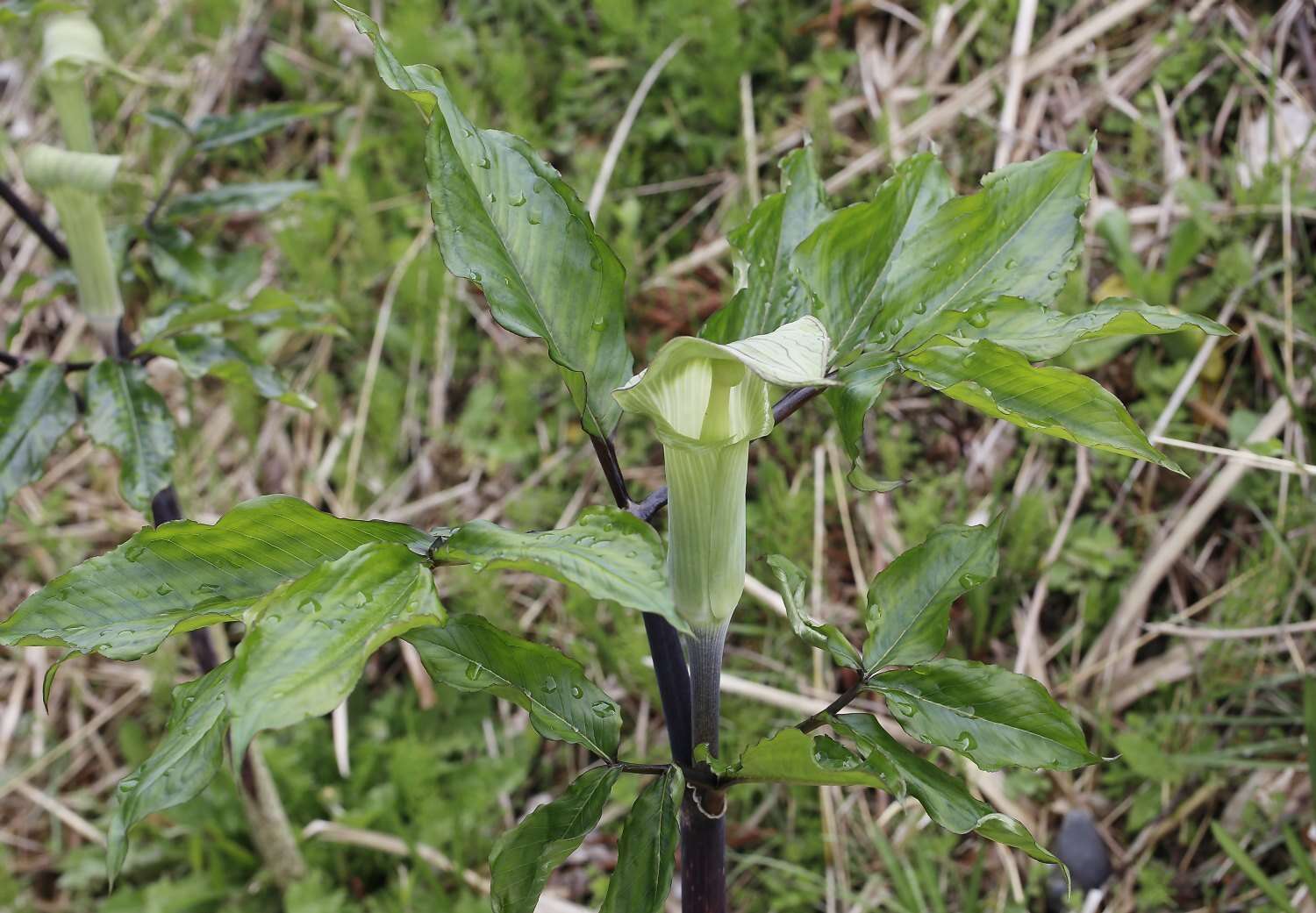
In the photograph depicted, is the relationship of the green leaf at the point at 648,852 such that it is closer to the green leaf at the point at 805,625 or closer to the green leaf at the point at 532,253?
the green leaf at the point at 805,625

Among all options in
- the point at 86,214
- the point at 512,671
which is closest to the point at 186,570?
the point at 512,671

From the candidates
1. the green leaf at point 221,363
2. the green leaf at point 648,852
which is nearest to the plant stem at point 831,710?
the green leaf at point 648,852

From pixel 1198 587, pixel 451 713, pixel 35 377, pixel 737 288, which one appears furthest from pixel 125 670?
pixel 1198 587

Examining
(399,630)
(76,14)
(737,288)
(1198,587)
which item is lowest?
(1198,587)

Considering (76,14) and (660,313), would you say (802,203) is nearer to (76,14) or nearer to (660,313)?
(76,14)

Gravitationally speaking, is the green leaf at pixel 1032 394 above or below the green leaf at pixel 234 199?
below

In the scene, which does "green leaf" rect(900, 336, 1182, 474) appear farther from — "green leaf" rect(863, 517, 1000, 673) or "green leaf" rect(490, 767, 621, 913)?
"green leaf" rect(490, 767, 621, 913)

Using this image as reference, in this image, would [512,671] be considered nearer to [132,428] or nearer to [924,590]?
[924,590]
